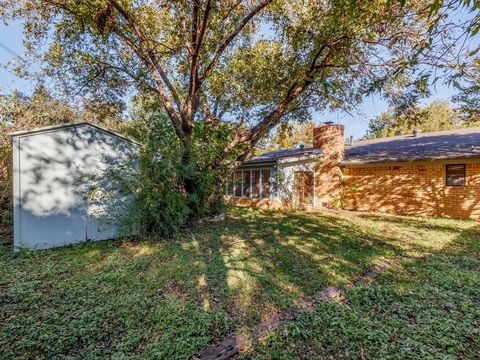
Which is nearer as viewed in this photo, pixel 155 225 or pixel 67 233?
pixel 67 233

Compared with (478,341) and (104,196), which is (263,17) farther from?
(478,341)

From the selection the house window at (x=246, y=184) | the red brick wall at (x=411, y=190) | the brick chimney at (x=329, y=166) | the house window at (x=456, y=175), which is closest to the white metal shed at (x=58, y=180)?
the house window at (x=246, y=184)

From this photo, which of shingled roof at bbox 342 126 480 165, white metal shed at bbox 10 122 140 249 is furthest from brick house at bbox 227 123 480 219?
white metal shed at bbox 10 122 140 249

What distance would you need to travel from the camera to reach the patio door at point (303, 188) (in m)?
13.8

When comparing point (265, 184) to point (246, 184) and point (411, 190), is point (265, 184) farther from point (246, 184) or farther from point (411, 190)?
point (411, 190)

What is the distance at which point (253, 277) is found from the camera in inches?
183

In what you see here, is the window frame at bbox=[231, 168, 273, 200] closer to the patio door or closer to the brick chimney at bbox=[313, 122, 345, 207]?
the patio door

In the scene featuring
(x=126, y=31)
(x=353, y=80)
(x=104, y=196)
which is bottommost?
(x=104, y=196)

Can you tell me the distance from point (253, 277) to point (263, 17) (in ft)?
27.7

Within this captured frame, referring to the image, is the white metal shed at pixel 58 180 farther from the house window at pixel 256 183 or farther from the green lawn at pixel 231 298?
the house window at pixel 256 183

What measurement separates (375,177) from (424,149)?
2389 mm

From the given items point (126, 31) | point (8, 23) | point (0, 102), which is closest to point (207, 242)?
point (126, 31)

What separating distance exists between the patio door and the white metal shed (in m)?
9.25

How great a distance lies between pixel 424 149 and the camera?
11.8 metres
